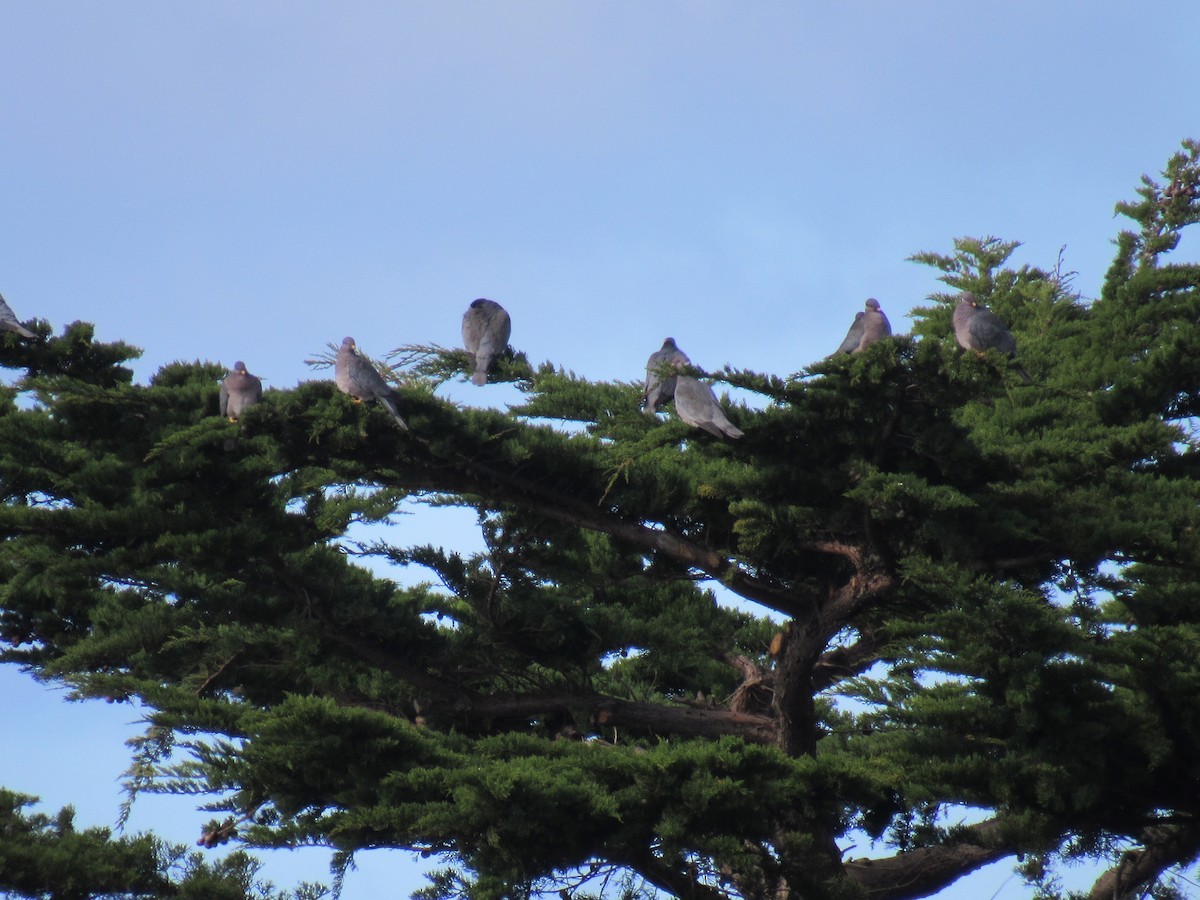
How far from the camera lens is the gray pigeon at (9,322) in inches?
265

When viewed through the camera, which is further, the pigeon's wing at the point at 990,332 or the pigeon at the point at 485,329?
the pigeon at the point at 485,329

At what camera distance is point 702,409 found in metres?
6.63

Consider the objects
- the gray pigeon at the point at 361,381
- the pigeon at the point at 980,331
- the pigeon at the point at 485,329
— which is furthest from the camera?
the pigeon at the point at 485,329

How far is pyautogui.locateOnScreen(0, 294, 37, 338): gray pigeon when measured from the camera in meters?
6.74

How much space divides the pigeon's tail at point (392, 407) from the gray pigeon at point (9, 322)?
5.84 ft

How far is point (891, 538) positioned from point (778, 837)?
155 cm

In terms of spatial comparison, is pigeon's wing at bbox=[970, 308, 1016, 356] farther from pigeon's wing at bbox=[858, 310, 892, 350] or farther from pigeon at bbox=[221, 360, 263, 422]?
pigeon at bbox=[221, 360, 263, 422]

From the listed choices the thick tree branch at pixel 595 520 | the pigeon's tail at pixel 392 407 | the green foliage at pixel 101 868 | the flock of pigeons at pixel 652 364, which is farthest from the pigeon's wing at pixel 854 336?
the green foliage at pixel 101 868

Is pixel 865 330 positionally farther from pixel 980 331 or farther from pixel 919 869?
pixel 919 869

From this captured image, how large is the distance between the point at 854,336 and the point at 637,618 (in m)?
2.30

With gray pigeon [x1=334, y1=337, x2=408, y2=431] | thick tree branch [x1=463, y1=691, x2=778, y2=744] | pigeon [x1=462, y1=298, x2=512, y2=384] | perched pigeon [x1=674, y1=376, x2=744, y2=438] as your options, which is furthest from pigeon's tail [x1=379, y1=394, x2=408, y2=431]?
thick tree branch [x1=463, y1=691, x2=778, y2=744]

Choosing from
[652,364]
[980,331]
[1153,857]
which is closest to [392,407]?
[652,364]

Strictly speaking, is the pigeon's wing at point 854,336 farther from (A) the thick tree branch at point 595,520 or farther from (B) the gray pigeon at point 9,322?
(B) the gray pigeon at point 9,322

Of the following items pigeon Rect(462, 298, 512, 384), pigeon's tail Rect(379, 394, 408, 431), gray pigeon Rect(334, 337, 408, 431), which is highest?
pigeon Rect(462, 298, 512, 384)
